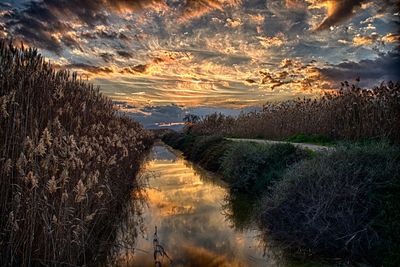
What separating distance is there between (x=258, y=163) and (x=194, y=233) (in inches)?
155

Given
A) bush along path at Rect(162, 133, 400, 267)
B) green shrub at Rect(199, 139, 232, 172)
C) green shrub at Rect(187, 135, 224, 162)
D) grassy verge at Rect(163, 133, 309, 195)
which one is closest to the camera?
bush along path at Rect(162, 133, 400, 267)

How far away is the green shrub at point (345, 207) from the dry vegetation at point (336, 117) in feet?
10.2

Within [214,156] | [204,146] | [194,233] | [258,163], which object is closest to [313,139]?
[214,156]

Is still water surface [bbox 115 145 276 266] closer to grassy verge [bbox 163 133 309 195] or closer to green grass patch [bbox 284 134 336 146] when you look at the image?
grassy verge [bbox 163 133 309 195]

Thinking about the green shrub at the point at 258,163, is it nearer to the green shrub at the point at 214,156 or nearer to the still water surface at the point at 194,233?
the still water surface at the point at 194,233

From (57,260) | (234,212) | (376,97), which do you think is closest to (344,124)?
(376,97)

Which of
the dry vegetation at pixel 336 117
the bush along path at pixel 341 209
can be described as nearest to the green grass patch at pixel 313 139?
the dry vegetation at pixel 336 117

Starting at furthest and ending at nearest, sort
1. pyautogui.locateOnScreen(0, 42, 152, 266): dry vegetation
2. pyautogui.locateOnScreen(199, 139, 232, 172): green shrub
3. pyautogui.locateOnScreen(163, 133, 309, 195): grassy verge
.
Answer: pyautogui.locateOnScreen(199, 139, 232, 172): green shrub
pyautogui.locateOnScreen(163, 133, 309, 195): grassy verge
pyautogui.locateOnScreen(0, 42, 152, 266): dry vegetation

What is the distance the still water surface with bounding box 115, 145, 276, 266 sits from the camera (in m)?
5.68

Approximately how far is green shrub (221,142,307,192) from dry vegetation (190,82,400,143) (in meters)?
2.35

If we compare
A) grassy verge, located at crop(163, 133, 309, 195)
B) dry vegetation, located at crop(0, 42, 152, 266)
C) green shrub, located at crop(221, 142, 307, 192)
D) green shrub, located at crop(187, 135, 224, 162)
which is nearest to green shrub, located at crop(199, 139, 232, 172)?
green shrub, located at crop(187, 135, 224, 162)

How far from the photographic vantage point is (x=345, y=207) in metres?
5.90

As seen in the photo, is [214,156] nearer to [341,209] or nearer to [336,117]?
[336,117]

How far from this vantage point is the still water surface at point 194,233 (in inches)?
224
